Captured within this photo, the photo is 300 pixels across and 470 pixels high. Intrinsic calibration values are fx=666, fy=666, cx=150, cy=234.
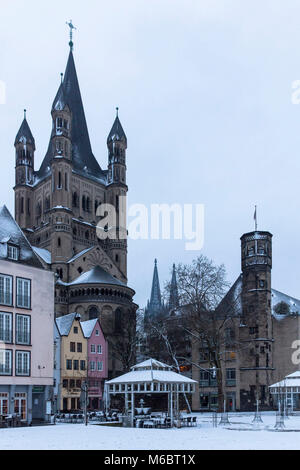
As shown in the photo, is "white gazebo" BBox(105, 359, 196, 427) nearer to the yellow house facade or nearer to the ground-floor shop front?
the ground-floor shop front

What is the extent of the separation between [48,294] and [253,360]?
112 feet

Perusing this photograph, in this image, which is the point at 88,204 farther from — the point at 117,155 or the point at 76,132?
the point at 76,132

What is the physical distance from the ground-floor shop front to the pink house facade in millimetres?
23032

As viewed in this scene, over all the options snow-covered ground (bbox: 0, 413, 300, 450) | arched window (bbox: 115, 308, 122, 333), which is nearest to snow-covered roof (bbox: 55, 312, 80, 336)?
arched window (bbox: 115, 308, 122, 333)

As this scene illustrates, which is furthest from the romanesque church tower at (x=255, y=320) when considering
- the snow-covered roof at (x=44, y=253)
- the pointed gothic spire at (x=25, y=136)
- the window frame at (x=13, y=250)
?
the pointed gothic spire at (x=25, y=136)

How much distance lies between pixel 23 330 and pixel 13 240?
657 centimetres

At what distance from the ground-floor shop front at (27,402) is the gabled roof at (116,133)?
254 feet

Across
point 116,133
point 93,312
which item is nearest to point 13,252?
point 93,312

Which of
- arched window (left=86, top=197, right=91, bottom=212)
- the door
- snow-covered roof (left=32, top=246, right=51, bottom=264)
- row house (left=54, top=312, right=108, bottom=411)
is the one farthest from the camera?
arched window (left=86, top=197, right=91, bottom=212)

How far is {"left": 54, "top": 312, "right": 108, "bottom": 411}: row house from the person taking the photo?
2680 inches

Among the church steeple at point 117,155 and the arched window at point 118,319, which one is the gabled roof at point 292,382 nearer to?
the arched window at point 118,319

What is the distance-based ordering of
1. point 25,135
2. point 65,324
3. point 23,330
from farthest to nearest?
point 25,135 < point 65,324 < point 23,330

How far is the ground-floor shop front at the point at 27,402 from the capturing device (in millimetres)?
44875

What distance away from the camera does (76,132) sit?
418 ft
